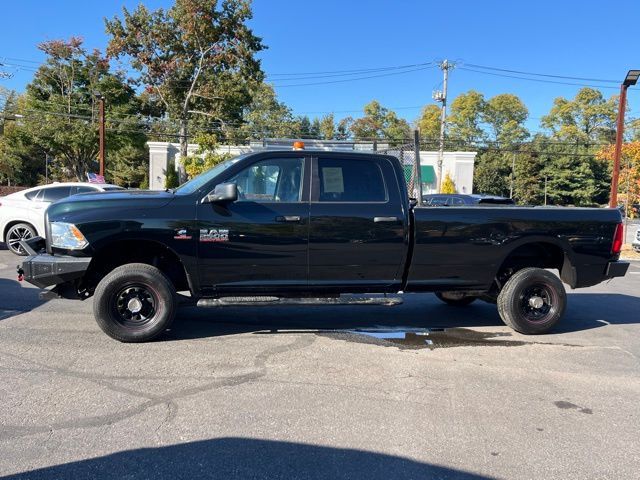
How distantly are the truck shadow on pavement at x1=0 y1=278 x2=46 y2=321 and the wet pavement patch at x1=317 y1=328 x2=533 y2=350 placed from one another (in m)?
3.93

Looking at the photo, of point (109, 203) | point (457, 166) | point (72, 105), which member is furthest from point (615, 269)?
point (72, 105)

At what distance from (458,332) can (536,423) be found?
2.40 metres

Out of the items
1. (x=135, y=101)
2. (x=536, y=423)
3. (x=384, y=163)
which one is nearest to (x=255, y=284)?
(x=384, y=163)

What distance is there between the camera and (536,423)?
12.1 ft

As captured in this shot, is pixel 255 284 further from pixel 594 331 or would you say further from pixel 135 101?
pixel 135 101

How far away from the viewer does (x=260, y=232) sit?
518 cm

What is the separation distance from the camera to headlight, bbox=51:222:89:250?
194 inches

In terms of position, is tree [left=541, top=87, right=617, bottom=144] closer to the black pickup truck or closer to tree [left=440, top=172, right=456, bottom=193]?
tree [left=440, top=172, right=456, bottom=193]

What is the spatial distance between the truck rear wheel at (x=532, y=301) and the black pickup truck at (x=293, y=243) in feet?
0.04

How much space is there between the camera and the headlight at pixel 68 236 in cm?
494

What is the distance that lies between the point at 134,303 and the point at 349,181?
262 centimetres

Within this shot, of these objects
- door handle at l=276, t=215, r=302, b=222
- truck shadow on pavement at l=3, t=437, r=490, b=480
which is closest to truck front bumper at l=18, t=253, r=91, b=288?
door handle at l=276, t=215, r=302, b=222

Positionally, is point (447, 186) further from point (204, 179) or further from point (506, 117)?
point (506, 117)

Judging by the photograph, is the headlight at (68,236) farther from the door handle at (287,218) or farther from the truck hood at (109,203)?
the door handle at (287,218)
